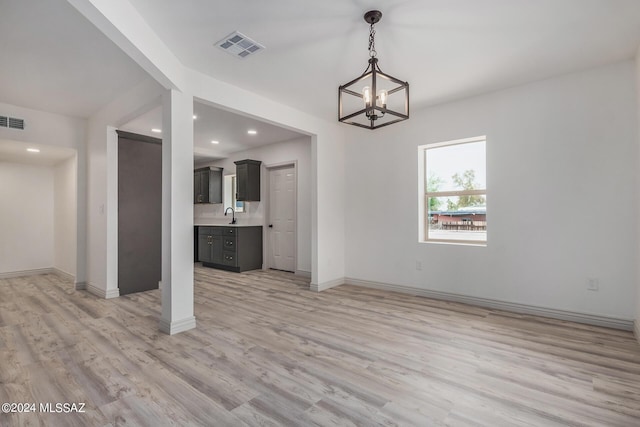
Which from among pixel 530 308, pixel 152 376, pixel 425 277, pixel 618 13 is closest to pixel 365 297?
pixel 425 277

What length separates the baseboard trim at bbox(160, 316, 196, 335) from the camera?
290 centimetres

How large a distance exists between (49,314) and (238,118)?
332cm

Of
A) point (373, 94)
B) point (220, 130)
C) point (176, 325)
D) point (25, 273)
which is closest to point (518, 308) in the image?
point (373, 94)

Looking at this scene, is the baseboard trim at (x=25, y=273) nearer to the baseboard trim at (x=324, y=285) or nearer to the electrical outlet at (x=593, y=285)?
the baseboard trim at (x=324, y=285)

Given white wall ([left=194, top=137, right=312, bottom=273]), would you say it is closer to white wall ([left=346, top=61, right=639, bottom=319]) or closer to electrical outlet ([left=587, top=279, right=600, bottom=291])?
white wall ([left=346, top=61, right=639, bottom=319])

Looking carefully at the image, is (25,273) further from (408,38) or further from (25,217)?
(408,38)

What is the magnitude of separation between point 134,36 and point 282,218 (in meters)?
4.43

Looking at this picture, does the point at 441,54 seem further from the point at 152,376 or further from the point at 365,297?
the point at 152,376

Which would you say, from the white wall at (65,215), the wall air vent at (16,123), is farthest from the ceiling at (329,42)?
the white wall at (65,215)

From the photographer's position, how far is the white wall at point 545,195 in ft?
9.84

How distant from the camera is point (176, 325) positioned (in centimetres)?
293

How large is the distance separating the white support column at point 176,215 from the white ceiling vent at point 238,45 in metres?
0.68

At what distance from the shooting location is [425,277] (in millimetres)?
4238

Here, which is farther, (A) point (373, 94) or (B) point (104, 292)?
(B) point (104, 292)
